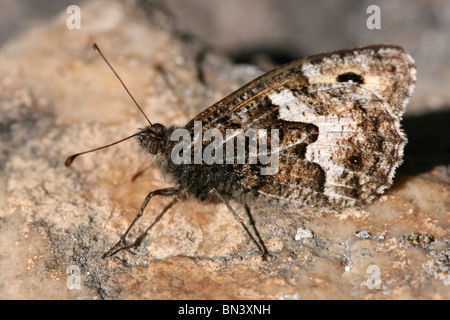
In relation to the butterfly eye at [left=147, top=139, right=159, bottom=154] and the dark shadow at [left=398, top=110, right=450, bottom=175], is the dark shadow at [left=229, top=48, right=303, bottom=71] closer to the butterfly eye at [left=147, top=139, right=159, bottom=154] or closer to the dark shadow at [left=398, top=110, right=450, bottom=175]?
the dark shadow at [left=398, top=110, right=450, bottom=175]

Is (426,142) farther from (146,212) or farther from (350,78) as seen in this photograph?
(146,212)

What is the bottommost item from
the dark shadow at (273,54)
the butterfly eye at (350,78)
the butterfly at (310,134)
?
the butterfly at (310,134)

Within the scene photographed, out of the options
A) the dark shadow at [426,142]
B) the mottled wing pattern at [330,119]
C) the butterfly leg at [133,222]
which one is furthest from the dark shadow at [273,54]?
the butterfly leg at [133,222]

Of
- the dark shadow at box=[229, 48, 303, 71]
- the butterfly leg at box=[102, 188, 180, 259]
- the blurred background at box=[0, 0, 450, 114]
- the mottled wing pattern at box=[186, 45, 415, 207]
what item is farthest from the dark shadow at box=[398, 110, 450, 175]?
the dark shadow at box=[229, 48, 303, 71]

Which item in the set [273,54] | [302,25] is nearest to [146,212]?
[273,54]

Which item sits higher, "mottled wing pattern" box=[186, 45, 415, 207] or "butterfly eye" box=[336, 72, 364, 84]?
"butterfly eye" box=[336, 72, 364, 84]

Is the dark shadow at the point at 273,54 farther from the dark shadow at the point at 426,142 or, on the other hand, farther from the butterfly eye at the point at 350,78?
the butterfly eye at the point at 350,78
